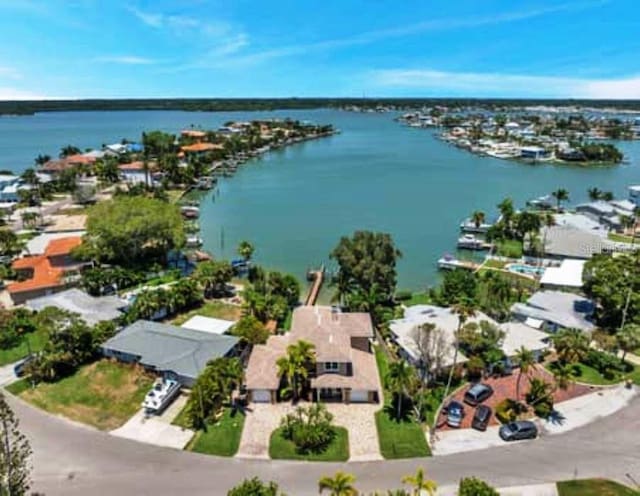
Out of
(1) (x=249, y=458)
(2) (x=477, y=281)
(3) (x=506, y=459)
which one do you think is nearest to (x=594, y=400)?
(3) (x=506, y=459)

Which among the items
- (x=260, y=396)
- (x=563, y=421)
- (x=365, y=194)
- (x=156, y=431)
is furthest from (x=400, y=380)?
(x=365, y=194)

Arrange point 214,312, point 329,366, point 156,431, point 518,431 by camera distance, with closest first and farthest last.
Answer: point 518,431, point 156,431, point 329,366, point 214,312

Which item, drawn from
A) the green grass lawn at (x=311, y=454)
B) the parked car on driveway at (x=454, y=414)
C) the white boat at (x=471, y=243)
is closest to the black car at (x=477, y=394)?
the parked car on driveway at (x=454, y=414)

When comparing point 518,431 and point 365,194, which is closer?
point 518,431

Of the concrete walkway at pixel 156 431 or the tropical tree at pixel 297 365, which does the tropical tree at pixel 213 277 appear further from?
the concrete walkway at pixel 156 431

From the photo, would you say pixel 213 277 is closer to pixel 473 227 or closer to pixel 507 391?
pixel 507 391

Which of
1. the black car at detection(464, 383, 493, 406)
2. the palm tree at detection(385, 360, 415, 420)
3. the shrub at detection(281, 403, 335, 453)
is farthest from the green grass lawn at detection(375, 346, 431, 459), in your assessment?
the black car at detection(464, 383, 493, 406)

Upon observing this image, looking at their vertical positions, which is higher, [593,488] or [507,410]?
[507,410]
